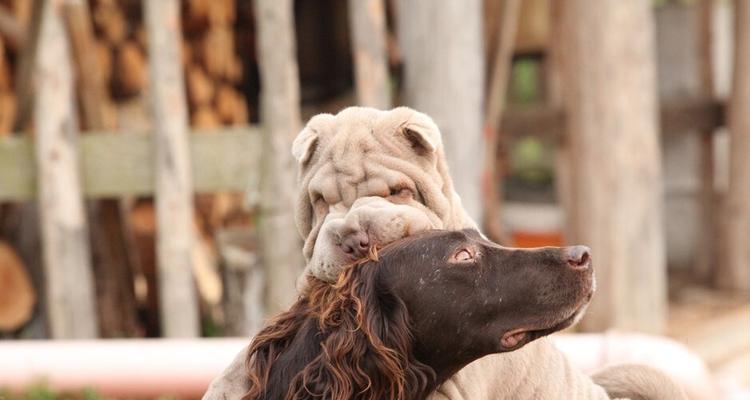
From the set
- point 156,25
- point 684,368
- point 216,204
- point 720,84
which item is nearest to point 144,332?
point 216,204

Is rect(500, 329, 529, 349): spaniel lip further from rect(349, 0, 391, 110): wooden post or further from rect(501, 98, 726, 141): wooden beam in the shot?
rect(501, 98, 726, 141): wooden beam

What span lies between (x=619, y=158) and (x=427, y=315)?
12.5 ft

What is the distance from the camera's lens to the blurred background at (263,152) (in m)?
4.99

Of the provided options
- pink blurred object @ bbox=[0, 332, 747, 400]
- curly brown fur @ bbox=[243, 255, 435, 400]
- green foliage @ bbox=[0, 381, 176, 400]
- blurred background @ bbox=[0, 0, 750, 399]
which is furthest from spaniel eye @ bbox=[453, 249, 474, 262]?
blurred background @ bbox=[0, 0, 750, 399]

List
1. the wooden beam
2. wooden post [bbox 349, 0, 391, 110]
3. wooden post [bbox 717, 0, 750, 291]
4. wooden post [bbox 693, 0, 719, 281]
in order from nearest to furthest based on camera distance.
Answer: wooden post [bbox 349, 0, 391, 110]
wooden post [bbox 717, 0, 750, 291]
the wooden beam
wooden post [bbox 693, 0, 719, 281]

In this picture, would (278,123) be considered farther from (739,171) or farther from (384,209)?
(739,171)

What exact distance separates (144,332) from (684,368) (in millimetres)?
3915

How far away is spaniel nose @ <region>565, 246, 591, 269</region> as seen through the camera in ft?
6.95

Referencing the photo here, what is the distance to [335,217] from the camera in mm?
2531

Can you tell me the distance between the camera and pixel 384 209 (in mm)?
2428

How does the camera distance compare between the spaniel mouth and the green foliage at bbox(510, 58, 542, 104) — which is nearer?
the spaniel mouth

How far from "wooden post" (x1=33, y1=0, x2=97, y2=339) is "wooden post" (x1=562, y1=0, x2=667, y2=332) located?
2783 millimetres

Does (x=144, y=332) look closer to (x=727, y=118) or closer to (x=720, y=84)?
(x=727, y=118)

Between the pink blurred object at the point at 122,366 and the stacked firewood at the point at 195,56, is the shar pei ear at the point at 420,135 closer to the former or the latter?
the pink blurred object at the point at 122,366
